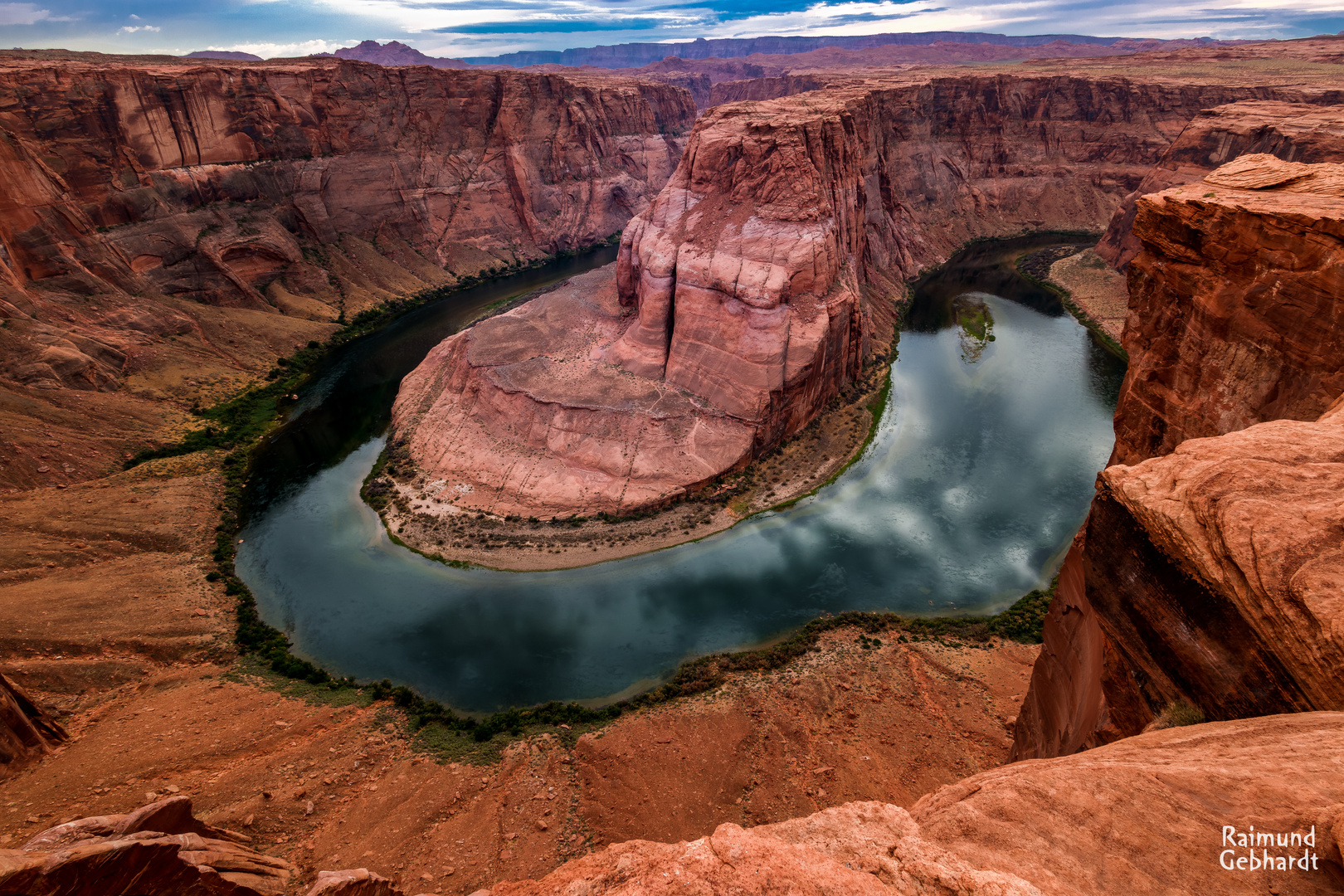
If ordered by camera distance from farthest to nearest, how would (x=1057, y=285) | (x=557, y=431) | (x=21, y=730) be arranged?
(x=1057, y=285)
(x=557, y=431)
(x=21, y=730)

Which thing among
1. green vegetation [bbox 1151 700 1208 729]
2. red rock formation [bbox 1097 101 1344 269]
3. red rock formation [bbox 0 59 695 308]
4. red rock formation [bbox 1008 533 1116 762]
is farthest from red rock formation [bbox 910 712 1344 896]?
red rock formation [bbox 0 59 695 308]

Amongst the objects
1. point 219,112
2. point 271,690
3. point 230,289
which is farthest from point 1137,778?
point 219,112

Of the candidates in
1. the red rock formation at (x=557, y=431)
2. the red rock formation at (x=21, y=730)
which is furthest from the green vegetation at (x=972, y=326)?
the red rock formation at (x=21, y=730)

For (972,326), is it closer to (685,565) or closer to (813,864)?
(685,565)

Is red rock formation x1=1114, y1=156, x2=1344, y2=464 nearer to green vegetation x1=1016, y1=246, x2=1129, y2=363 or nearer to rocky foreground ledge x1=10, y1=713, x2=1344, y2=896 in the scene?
rocky foreground ledge x1=10, y1=713, x2=1344, y2=896

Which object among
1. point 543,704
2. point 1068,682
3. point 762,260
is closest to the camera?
point 1068,682

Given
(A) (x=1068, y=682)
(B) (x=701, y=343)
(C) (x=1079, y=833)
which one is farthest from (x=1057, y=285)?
(C) (x=1079, y=833)

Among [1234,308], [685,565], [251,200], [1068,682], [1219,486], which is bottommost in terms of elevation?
[685,565]
